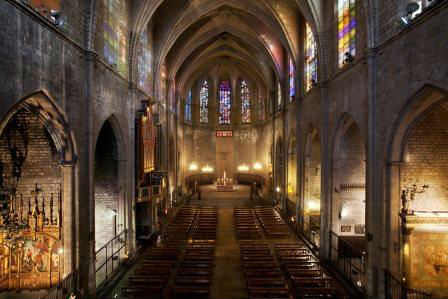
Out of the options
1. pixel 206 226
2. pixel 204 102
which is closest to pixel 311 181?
pixel 206 226

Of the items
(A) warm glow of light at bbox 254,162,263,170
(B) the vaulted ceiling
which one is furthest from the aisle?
(A) warm glow of light at bbox 254,162,263,170

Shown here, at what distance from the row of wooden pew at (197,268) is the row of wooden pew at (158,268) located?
1.65 ft

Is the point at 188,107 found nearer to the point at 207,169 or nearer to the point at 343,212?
the point at 207,169

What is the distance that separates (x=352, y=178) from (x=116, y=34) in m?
14.3

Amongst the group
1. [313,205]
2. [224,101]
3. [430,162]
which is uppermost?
[224,101]

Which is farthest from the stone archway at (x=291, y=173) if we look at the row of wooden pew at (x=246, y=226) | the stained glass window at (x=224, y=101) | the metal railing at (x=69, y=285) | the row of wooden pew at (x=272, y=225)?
the stained glass window at (x=224, y=101)

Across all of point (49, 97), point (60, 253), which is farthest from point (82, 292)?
point (49, 97)

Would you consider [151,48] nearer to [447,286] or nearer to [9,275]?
[9,275]

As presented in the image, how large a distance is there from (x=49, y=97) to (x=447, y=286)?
16.0 m

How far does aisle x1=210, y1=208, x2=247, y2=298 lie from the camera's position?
12.2m

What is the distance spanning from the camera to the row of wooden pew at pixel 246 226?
19719 millimetres

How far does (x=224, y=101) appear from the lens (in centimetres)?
4409

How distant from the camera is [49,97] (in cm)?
932

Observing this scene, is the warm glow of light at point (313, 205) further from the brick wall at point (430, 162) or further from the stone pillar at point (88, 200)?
the stone pillar at point (88, 200)
